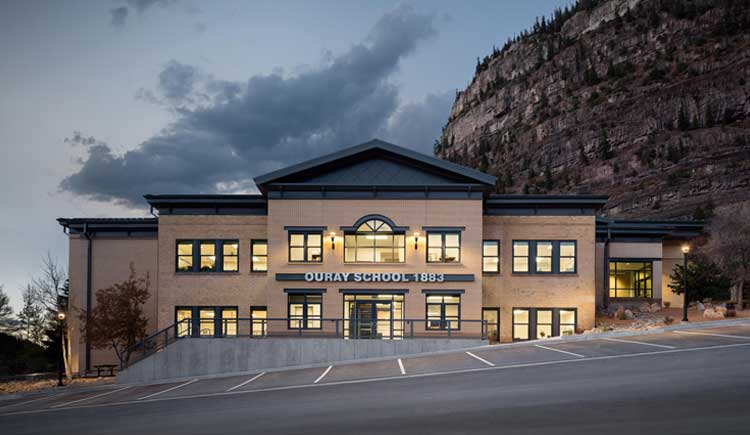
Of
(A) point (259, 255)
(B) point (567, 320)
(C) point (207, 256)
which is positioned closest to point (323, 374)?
(A) point (259, 255)

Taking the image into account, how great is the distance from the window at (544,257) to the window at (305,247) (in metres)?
11.4

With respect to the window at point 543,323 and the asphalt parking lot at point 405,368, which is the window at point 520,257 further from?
the asphalt parking lot at point 405,368

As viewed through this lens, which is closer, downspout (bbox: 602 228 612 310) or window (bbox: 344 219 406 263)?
window (bbox: 344 219 406 263)

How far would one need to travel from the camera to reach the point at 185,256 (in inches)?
1208

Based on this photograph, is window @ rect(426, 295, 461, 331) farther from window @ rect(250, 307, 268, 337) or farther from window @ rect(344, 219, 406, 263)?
window @ rect(250, 307, 268, 337)

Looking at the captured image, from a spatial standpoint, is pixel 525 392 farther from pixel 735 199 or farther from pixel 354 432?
pixel 735 199

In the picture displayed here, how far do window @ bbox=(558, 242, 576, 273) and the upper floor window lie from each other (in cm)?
1718

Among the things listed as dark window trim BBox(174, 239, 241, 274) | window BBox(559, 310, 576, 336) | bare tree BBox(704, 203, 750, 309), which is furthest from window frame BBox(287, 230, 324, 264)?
bare tree BBox(704, 203, 750, 309)

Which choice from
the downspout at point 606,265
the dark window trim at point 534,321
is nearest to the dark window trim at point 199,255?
the dark window trim at point 534,321

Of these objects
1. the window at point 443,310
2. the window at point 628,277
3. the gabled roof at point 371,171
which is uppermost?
the gabled roof at point 371,171

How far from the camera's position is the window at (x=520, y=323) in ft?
97.9

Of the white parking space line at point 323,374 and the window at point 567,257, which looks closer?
the white parking space line at point 323,374

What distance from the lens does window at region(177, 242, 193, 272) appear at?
30.7m

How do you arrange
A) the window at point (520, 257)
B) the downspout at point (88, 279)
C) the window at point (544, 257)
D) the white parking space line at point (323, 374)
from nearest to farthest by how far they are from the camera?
the white parking space line at point (323, 374) → the window at point (544, 257) → the window at point (520, 257) → the downspout at point (88, 279)
